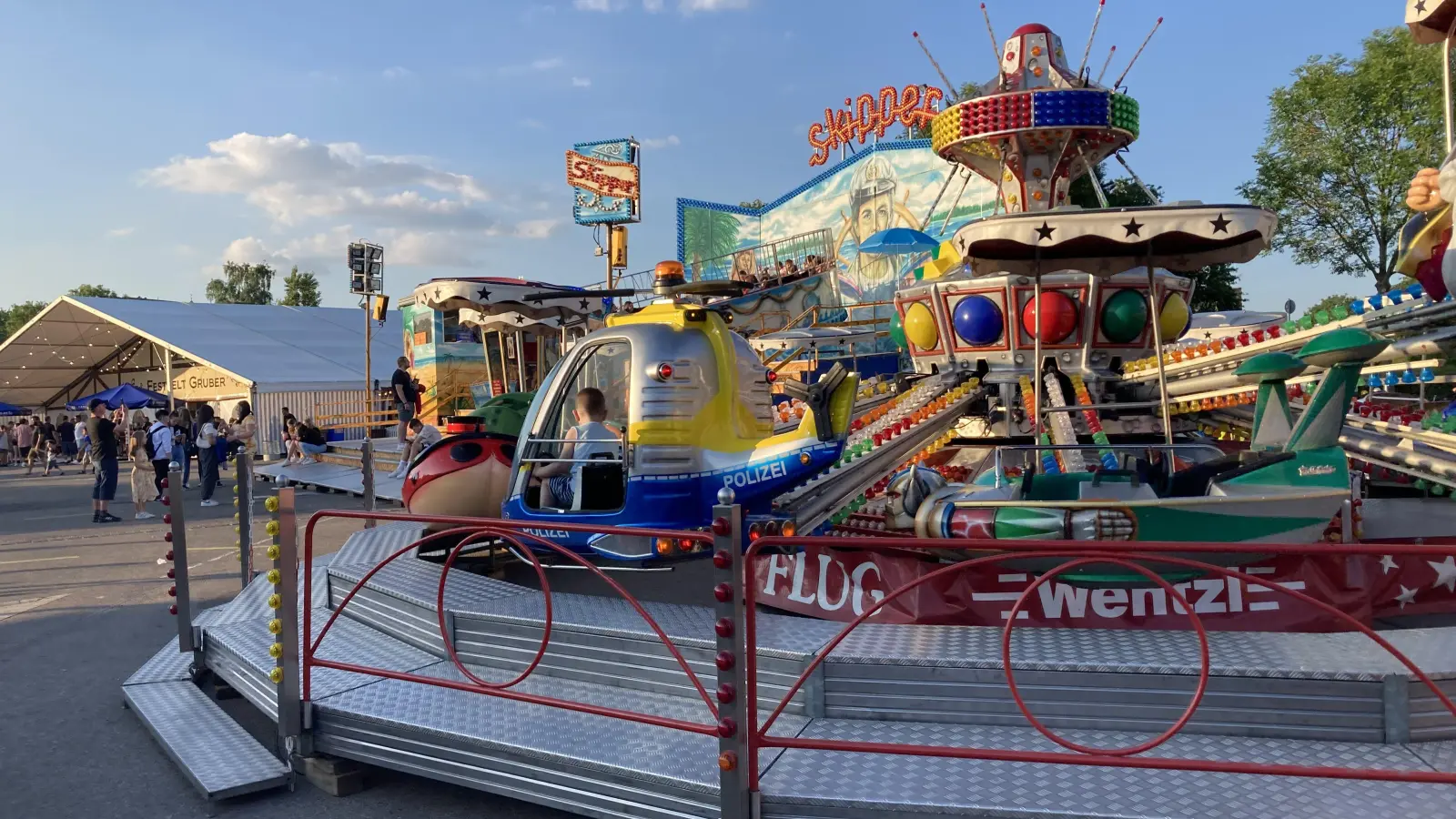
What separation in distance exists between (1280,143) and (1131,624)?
28.6m

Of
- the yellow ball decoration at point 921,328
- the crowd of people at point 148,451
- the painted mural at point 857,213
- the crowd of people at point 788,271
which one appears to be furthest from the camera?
the crowd of people at point 788,271

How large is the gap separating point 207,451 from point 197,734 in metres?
13.4

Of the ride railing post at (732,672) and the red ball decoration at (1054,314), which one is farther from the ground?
the red ball decoration at (1054,314)

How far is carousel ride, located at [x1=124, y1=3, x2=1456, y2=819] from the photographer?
341cm

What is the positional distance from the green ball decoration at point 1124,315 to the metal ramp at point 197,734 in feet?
25.7

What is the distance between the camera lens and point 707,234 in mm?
37781

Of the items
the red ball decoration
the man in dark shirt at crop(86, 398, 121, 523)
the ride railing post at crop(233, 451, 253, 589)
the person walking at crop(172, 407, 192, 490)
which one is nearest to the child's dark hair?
the ride railing post at crop(233, 451, 253, 589)

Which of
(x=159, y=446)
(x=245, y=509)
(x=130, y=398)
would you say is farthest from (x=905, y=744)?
(x=130, y=398)

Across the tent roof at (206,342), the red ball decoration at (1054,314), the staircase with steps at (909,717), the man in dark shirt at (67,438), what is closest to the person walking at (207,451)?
the staircase with steps at (909,717)

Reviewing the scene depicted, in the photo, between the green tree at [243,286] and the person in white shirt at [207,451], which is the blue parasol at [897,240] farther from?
the green tree at [243,286]

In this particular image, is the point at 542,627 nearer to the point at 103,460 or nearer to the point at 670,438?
the point at 670,438

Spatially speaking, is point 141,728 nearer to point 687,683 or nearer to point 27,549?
point 687,683

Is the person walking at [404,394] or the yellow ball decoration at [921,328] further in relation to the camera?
the person walking at [404,394]

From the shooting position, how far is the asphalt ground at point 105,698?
169 inches
